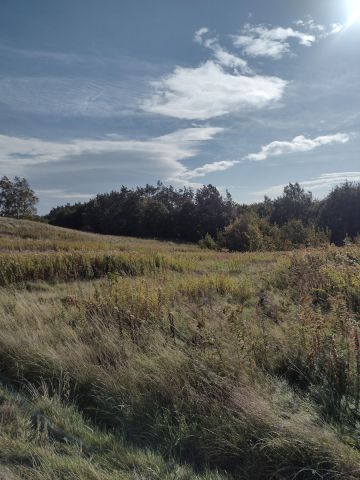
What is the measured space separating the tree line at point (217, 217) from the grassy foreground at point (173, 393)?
707 inches

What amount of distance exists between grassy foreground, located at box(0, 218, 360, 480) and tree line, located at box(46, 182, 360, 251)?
1796 centimetres

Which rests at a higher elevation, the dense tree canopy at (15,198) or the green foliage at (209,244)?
the dense tree canopy at (15,198)

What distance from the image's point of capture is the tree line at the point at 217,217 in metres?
40.4

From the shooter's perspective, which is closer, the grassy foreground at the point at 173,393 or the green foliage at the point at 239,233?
the grassy foreground at the point at 173,393

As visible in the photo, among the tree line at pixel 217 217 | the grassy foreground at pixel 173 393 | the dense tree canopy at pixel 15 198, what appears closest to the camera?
the grassy foreground at pixel 173 393

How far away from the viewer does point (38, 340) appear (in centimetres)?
552

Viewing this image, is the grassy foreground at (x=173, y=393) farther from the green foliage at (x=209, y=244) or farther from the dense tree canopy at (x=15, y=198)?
the dense tree canopy at (x=15, y=198)

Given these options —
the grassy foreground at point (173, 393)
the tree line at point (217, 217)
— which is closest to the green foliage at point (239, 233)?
the tree line at point (217, 217)

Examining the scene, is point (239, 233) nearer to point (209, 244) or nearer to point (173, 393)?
point (209, 244)

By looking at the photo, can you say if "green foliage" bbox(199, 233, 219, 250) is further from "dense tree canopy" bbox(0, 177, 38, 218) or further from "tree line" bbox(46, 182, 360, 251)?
"dense tree canopy" bbox(0, 177, 38, 218)

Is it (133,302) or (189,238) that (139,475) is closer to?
(133,302)

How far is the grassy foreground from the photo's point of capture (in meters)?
2.99

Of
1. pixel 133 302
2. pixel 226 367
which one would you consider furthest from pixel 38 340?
pixel 226 367

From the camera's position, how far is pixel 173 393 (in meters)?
3.95
